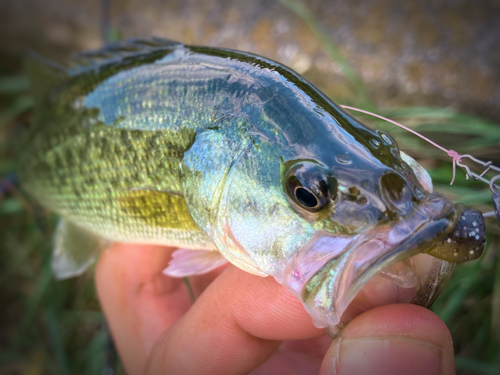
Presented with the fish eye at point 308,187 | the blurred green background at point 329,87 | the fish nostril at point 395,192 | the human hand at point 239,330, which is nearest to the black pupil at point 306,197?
the fish eye at point 308,187

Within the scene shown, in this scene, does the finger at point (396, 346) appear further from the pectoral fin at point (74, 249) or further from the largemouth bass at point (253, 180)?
the pectoral fin at point (74, 249)

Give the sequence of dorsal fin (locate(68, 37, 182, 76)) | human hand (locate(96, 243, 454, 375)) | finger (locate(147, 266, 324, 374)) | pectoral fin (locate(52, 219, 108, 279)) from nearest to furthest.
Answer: human hand (locate(96, 243, 454, 375)), finger (locate(147, 266, 324, 374)), dorsal fin (locate(68, 37, 182, 76)), pectoral fin (locate(52, 219, 108, 279))

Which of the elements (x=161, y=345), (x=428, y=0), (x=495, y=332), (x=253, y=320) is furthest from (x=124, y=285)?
(x=428, y=0)

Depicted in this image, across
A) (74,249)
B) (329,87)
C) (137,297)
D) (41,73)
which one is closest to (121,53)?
(41,73)

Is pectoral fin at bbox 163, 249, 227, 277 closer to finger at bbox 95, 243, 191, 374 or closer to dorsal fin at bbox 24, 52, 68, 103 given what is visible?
finger at bbox 95, 243, 191, 374

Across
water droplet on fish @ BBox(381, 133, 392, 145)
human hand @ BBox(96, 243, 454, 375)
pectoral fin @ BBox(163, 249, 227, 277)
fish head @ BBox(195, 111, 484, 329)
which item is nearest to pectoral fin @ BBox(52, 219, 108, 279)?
human hand @ BBox(96, 243, 454, 375)
